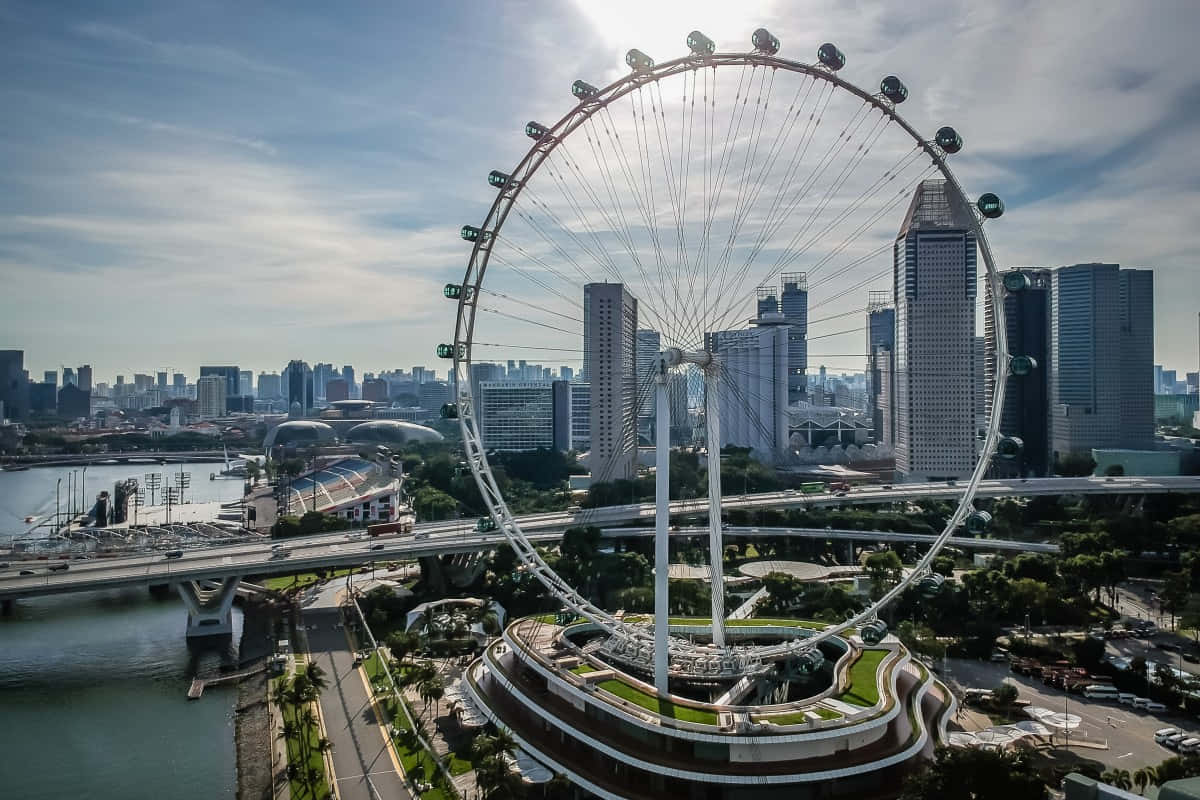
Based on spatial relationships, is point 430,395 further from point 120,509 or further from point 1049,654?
point 1049,654

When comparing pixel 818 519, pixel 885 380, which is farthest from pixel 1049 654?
pixel 885 380

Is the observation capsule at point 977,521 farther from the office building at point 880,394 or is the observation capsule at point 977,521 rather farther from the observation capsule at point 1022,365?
the office building at point 880,394

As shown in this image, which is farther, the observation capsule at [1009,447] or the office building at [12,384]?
the office building at [12,384]

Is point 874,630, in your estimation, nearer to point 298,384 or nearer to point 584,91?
point 584,91

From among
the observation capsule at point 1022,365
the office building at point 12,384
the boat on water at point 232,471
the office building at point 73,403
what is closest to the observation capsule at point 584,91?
the observation capsule at point 1022,365

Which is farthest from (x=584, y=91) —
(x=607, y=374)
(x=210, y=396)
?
(x=210, y=396)

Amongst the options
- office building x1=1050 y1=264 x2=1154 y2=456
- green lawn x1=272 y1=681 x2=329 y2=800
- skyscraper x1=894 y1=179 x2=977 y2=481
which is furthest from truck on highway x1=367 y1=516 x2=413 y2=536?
office building x1=1050 y1=264 x2=1154 y2=456
